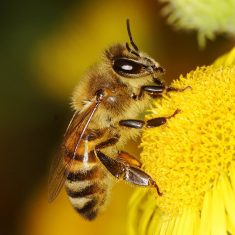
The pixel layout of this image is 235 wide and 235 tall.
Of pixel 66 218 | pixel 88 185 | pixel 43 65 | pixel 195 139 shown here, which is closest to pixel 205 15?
pixel 195 139

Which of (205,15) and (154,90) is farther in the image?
(205,15)

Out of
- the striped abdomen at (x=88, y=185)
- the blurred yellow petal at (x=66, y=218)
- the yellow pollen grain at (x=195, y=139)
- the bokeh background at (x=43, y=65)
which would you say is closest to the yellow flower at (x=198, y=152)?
the yellow pollen grain at (x=195, y=139)

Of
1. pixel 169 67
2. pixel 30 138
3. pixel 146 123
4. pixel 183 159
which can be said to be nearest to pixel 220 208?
pixel 183 159

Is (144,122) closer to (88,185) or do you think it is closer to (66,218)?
(88,185)

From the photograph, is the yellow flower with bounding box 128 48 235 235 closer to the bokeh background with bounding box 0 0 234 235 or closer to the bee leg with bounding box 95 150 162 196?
the bee leg with bounding box 95 150 162 196

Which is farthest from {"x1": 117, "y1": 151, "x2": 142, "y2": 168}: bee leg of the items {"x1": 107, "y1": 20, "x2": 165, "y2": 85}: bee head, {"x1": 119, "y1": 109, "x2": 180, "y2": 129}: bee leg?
{"x1": 107, "y1": 20, "x2": 165, "y2": 85}: bee head

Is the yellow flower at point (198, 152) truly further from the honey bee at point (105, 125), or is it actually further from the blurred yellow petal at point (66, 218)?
the blurred yellow petal at point (66, 218)

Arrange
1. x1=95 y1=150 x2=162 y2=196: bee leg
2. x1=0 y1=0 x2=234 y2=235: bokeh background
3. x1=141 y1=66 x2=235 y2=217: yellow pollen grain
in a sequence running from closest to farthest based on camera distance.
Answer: x1=141 y1=66 x2=235 y2=217: yellow pollen grain
x1=95 y1=150 x2=162 y2=196: bee leg
x1=0 y1=0 x2=234 y2=235: bokeh background
